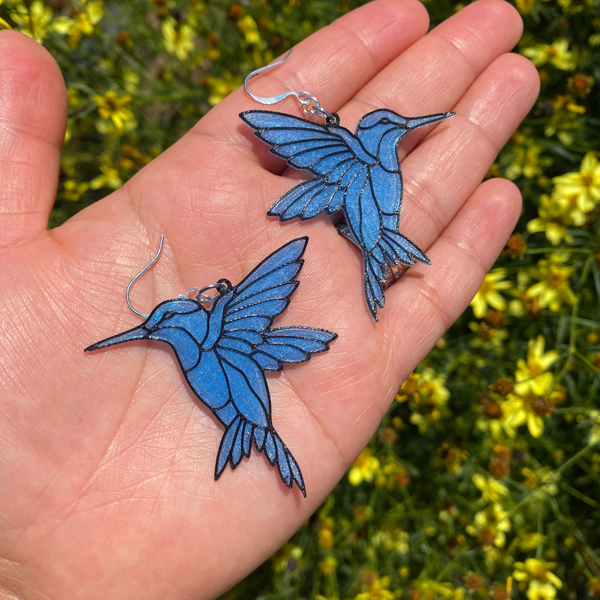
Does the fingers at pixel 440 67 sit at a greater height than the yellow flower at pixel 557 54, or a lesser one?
greater

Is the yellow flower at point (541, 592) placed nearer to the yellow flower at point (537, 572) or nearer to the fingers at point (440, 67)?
the yellow flower at point (537, 572)

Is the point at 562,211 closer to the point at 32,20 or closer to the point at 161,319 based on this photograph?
the point at 161,319

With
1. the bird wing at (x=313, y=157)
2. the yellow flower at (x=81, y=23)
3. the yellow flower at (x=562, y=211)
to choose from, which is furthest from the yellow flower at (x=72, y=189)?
the yellow flower at (x=562, y=211)

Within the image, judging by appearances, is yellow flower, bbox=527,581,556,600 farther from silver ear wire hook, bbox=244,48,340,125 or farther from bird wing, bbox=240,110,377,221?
silver ear wire hook, bbox=244,48,340,125

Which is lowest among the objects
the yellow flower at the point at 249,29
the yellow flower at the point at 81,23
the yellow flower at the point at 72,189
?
the yellow flower at the point at 72,189

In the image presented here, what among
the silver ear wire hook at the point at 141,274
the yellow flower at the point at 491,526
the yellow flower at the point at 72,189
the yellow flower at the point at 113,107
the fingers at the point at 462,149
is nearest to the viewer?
the silver ear wire hook at the point at 141,274

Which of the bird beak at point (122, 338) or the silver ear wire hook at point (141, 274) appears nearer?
the bird beak at point (122, 338)

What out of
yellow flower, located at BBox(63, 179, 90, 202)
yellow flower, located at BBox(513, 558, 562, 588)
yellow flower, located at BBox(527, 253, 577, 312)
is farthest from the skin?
yellow flower, located at BBox(63, 179, 90, 202)

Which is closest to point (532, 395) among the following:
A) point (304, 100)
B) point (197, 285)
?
point (197, 285)
